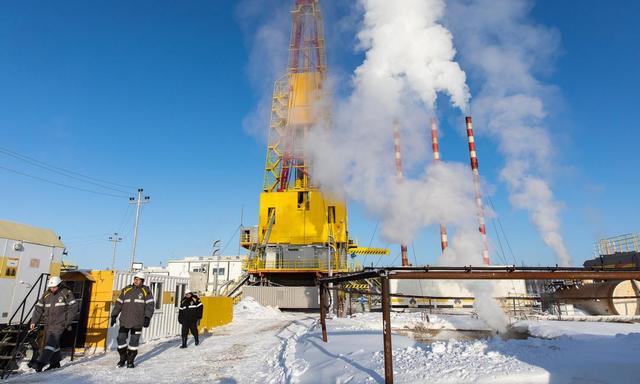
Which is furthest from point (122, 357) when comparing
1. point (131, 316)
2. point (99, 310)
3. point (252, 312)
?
point (252, 312)

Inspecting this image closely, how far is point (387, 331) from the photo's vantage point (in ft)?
19.6

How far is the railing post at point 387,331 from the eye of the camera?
5.72 metres

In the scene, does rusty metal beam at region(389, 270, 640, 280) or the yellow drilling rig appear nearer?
rusty metal beam at region(389, 270, 640, 280)

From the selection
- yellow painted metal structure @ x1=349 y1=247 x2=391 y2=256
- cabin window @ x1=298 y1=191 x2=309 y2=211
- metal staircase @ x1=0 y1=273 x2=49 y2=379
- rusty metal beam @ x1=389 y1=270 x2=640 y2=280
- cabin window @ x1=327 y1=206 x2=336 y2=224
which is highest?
cabin window @ x1=298 y1=191 x2=309 y2=211

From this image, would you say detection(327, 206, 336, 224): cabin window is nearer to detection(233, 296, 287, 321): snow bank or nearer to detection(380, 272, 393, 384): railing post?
detection(233, 296, 287, 321): snow bank

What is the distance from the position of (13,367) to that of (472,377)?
8975 mm

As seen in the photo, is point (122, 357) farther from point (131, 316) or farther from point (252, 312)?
point (252, 312)

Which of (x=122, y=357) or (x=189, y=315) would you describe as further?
(x=189, y=315)

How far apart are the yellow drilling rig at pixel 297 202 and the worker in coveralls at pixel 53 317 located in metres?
21.1

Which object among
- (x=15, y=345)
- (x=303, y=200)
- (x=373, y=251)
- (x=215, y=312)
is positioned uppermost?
(x=303, y=200)

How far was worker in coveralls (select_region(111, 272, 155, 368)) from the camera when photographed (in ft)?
28.5

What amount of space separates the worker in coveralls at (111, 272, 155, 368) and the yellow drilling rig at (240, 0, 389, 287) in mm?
20354

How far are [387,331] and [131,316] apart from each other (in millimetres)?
5945

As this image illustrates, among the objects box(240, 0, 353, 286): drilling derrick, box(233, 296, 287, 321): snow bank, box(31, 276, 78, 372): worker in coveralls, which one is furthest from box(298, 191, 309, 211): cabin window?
box(31, 276, 78, 372): worker in coveralls
